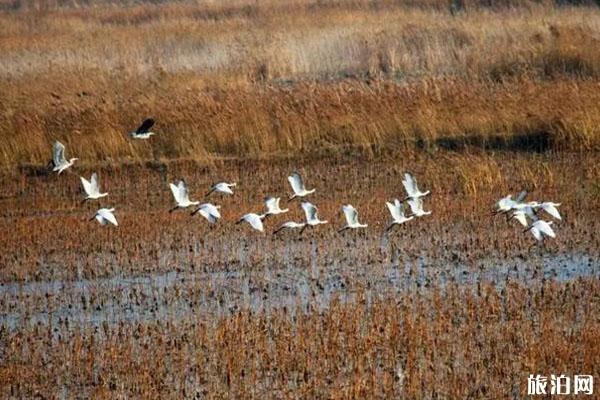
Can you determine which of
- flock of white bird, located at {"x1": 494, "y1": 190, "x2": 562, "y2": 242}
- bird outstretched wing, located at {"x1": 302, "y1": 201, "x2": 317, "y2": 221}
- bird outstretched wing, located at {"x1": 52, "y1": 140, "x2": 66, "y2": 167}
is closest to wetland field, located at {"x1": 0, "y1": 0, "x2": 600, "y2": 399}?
flock of white bird, located at {"x1": 494, "y1": 190, "x2": 562, "y2": 242}

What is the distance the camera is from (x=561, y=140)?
18000 mm

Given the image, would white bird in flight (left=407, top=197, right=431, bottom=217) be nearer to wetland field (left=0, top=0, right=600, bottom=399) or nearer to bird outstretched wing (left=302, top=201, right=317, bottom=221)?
wetland field (left=0, top=0, right=600, bottom=399)

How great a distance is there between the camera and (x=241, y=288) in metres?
12.3

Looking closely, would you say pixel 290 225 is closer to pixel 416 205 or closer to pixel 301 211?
pixel 416 205

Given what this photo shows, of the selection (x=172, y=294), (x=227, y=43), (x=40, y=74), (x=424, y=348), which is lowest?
(x=424, y=348)

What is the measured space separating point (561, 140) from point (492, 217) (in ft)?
12.3

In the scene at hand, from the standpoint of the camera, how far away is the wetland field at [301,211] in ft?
32.0

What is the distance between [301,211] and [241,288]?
135 inches

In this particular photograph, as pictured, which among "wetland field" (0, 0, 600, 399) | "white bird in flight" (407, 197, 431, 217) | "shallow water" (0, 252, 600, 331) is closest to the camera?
"wetland field" (0, 0, 600, 399)

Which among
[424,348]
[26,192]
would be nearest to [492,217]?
[424,348]

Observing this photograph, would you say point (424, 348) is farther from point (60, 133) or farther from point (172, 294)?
point (60, 133)

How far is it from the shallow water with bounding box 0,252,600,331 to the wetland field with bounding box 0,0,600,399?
36 mm

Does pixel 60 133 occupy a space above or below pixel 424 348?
above

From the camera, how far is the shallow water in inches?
455
